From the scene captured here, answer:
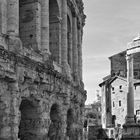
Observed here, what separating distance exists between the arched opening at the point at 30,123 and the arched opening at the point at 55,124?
268 centimetres

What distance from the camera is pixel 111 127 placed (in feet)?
171

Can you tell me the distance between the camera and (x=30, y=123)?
17.1 metres

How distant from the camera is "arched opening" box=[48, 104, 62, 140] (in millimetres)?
19703

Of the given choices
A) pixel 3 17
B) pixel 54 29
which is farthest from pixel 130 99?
pixel 3 17

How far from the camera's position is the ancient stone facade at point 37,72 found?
14141mm

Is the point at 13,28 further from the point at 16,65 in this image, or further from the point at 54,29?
the point at 54,29

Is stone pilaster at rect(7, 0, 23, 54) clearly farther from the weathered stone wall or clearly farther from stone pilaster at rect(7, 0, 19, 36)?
the weathered stone wall

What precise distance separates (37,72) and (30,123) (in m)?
2.51

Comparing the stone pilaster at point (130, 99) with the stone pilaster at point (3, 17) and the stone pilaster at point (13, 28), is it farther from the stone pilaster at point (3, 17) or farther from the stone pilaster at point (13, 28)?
the stone pilaster at point (3, 17)

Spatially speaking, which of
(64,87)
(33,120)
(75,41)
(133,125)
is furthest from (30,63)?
(133,125)

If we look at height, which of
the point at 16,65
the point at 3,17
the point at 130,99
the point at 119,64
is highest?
the point at 119,64

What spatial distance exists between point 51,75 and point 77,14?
9.13 metres

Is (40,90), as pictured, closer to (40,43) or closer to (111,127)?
(40,43)

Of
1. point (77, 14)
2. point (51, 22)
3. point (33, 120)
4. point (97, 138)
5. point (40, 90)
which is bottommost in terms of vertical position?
point (97, 138)
